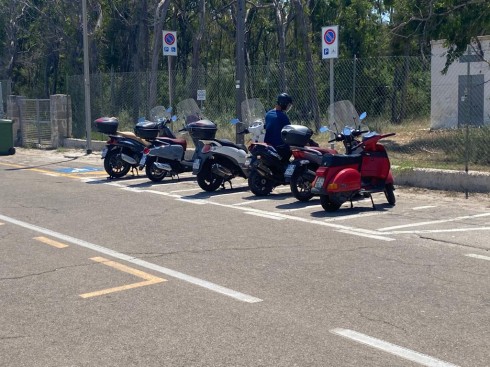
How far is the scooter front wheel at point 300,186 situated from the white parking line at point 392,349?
6729mm

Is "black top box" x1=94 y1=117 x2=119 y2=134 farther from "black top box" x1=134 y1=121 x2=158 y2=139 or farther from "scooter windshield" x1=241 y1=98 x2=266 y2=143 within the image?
"scooter windshield" x1=241 y1=98 x2=266 y2=143

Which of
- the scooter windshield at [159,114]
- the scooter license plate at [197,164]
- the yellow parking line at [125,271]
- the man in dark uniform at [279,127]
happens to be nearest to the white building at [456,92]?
the scooter windshield at [159,114]

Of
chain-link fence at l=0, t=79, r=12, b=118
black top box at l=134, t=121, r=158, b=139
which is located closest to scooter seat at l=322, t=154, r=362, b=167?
black top box at l=134, t=121, r=158, b=139

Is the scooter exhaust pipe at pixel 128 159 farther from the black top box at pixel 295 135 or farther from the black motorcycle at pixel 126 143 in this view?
the black top box at pixel 295 135

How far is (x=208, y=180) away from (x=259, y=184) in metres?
1.22

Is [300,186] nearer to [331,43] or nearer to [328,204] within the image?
[328,204]

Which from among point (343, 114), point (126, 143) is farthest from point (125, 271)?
point (126, 143)

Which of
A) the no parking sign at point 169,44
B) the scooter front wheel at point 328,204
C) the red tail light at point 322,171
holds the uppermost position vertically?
the no parking sign at point 169,44

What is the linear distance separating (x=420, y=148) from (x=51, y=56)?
3300 cm

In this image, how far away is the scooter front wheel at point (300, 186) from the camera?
42.0 feet

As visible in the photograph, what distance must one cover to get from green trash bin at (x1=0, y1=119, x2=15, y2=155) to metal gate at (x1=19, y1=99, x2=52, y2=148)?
1863mm

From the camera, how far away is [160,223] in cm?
→ 1127

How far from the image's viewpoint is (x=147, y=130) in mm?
16562

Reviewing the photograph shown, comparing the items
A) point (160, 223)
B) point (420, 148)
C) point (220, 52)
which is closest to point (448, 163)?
point (420, 148)
